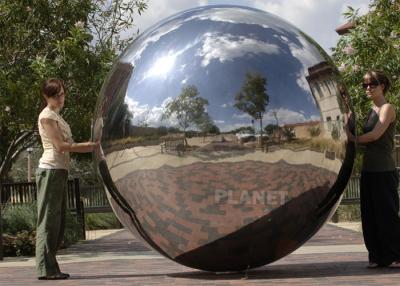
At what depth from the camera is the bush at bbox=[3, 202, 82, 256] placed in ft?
42.0

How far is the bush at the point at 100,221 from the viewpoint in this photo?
889 inches

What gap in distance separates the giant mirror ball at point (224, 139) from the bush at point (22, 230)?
6.04m

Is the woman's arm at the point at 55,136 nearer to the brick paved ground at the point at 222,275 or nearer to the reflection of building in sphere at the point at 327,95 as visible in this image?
the brick paved ground at the point at 222,275

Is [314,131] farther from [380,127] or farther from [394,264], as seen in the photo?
[394,264]

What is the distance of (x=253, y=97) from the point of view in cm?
648

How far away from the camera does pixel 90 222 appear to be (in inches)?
892

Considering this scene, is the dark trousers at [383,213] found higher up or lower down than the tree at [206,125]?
lower down

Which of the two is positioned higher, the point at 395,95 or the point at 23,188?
the point at 395,95

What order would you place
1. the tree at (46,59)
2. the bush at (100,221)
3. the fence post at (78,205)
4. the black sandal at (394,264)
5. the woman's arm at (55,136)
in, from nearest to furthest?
the woman's arm at (55,136), the black sandal at (394,264), the tree at (46,59), the fence post at (78,205), the bush at (100,221)

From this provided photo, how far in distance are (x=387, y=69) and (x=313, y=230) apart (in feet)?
23.2

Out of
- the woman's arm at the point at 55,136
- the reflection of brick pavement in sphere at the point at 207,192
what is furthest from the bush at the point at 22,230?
the reflection of brick pavement in sphere at the point at 207,192

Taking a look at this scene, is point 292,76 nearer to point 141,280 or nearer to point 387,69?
point 141,280

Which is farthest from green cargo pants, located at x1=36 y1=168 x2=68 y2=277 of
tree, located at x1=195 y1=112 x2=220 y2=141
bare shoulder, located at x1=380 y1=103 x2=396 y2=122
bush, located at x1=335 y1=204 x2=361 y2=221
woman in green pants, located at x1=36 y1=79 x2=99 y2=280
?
bush, located at x1=335 y1=204 x2=361 y2=221

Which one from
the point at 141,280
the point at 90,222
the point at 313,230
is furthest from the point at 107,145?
the point at 90,222
